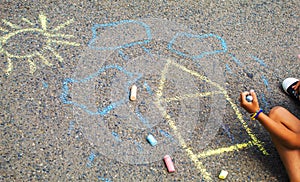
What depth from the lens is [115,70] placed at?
2.33 metres

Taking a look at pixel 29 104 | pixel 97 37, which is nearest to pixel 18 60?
pixel 29 104

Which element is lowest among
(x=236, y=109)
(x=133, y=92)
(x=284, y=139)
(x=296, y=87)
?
(x=133, y=92)

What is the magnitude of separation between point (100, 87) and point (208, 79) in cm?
71

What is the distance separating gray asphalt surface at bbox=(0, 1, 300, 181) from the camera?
195 cm

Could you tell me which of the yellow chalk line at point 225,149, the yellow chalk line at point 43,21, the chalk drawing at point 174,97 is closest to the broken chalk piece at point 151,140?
the chalk drawing at point 174,97

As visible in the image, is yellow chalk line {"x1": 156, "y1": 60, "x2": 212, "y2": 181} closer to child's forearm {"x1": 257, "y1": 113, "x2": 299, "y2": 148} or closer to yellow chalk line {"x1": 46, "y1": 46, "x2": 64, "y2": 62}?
child's forearm {"x1": 257, "y1": 113, "x2": 299, "y2": 148}

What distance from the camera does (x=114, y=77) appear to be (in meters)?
2.30

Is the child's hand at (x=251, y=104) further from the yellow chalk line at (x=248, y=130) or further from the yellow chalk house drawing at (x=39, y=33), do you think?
the yellow chalk house drawing at (x=39, y=33)

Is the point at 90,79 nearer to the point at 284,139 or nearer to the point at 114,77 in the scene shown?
the point at 114,77

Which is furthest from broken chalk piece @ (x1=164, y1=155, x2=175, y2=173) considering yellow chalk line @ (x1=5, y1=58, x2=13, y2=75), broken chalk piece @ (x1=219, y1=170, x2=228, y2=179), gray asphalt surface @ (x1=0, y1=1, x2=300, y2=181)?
yellow chalk line @ (x1=5, y1=58, x2=13, y2=75)

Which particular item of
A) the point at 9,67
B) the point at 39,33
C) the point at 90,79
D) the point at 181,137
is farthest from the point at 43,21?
the point at 181,137

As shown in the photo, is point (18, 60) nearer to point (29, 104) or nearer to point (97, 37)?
point (29, 104)

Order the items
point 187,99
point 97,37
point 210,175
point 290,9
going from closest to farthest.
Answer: point 210,175, point 187,99, point 97,37, point 290,9

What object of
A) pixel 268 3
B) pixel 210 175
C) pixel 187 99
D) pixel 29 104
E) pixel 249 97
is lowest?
pixel 29 104
